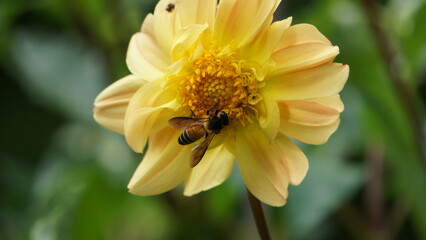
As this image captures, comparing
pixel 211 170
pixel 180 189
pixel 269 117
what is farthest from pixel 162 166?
pixel 180 189

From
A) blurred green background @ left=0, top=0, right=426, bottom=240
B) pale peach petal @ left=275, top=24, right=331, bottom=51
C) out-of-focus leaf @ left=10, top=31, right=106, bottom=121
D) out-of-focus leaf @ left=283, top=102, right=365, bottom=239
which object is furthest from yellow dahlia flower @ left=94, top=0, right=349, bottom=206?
out-of-focus leaf @ left=10, top=31, right=106, bottom=121

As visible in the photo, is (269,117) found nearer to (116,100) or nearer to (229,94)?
(229,94)

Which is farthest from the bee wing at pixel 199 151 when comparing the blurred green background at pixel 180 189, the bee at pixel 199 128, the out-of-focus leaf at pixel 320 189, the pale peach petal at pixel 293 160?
the out-of-focus leaf at pixel 320 189

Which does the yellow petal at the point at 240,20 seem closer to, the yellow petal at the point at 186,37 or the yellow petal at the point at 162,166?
the yellow petal at the point at 186,37

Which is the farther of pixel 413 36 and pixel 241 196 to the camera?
pixel 241 196

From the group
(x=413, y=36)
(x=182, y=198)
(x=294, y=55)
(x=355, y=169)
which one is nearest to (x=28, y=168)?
(x=182, y=198)

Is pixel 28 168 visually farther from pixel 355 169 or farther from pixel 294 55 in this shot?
pixel 294 55
